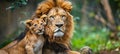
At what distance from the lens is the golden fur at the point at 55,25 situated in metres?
10.5

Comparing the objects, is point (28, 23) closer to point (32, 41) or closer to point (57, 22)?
point (32, 41)

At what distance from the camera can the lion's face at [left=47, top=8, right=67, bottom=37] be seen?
10328 millimetres

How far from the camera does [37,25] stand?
408 inches

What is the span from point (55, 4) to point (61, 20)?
1.71 ft

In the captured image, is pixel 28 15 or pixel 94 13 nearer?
pixel 28 15

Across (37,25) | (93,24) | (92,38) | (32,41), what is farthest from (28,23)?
(93,24)

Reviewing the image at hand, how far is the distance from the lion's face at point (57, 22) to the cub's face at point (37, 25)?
15 centimetres

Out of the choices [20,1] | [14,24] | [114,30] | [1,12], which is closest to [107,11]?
[114,30]

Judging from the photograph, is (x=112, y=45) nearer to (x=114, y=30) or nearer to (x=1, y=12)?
(x=1, y=12)

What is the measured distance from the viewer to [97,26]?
2328 cm

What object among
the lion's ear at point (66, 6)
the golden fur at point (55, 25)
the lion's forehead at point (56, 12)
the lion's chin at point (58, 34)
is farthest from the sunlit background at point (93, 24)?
the lion's chin at point (58, 34)

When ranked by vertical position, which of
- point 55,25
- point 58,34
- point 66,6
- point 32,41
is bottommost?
point 32,41

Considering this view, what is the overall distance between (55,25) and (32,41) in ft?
1.70

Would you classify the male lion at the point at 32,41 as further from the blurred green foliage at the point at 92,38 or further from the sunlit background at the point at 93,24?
the sunlit background at the point at 93,24
